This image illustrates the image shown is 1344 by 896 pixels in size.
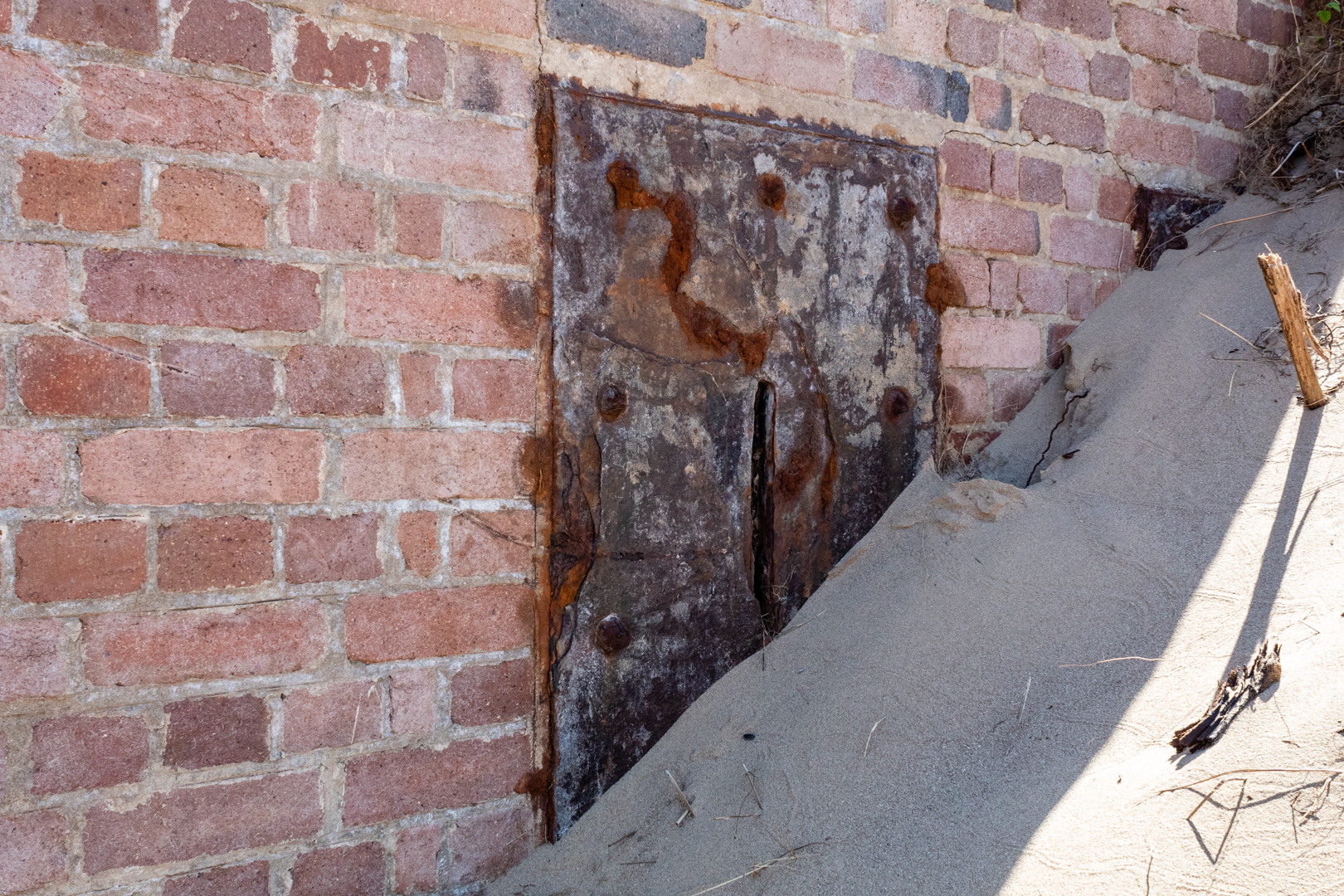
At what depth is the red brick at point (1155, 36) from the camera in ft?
7.96

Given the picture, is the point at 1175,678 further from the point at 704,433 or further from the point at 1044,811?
the point at 704,433

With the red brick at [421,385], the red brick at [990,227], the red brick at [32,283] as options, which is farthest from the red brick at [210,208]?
the red brick at [990,227]

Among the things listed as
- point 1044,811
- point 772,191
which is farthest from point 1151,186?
point 1044,811

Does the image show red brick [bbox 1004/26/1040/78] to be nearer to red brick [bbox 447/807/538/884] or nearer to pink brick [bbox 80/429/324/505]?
pink brick [bbox 80/429/324/505]

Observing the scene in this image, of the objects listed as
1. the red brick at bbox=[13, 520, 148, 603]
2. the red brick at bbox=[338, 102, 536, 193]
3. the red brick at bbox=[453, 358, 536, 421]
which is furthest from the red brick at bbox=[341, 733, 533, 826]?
the red brick at bbox=[338, 102, 536, 193]

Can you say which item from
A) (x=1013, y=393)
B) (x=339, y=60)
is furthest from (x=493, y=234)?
(x=1013, y=393)

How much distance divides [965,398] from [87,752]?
1917 millimetres

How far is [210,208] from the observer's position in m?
1.45

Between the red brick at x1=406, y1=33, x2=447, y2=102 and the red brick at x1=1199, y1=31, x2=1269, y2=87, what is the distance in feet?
7.11

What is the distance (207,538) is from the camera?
1.45 metres

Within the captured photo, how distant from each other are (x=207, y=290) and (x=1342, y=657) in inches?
71.7

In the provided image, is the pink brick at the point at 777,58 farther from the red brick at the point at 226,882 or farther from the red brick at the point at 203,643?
the red brick at the point at 226,882

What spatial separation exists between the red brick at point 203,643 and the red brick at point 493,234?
2.23ft

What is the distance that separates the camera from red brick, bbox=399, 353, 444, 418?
5.23 ft
